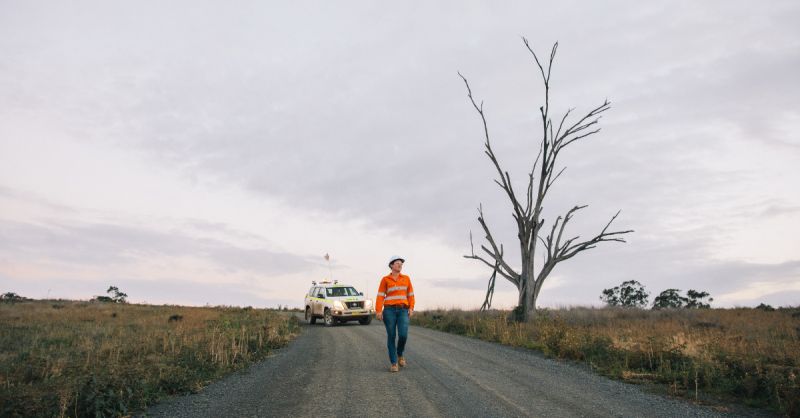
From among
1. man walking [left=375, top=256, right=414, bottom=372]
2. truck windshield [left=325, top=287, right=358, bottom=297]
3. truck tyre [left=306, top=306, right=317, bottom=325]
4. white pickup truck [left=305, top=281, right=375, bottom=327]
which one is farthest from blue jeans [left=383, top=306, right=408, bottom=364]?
truck tyre [left=306, top=306, right=317, bottom=325]

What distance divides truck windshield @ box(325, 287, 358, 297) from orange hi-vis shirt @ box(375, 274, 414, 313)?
47.5 ft

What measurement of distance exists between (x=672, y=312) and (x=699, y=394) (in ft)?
66.8

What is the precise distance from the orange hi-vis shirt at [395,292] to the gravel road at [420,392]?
50.1 inches

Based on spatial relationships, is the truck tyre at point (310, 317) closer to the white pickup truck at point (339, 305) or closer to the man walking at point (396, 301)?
the white pickup truck at point (339, 305)

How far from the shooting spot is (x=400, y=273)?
985 centimetres

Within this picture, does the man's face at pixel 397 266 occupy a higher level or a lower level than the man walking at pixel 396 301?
higher

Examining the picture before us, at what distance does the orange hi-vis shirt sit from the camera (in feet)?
31.7

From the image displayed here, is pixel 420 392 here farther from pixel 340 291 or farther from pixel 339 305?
pixel 340 291

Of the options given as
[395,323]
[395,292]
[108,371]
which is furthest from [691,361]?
[108,371]

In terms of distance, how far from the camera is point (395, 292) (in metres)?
9.69

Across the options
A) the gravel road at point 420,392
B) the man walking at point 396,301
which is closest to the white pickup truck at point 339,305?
the gravel road at point 420,392

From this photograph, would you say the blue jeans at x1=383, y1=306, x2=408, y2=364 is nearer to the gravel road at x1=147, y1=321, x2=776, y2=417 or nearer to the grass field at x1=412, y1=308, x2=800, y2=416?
the gravel road at x1=147, y1=321, x2=776, y2=417

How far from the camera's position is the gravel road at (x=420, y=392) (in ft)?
21.7

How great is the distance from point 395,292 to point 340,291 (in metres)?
14.8
